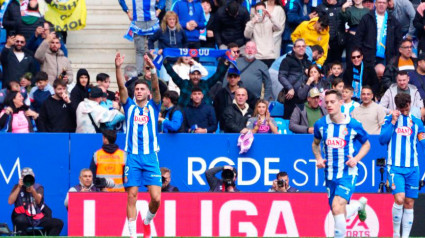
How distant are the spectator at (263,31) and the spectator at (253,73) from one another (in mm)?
862

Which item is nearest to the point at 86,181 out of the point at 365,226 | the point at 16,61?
the point at 16,61

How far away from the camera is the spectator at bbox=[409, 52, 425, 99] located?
18.8 metres

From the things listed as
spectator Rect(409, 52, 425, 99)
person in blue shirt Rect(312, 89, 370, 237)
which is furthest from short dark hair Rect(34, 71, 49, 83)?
spectator Rect(409, 52, 425, 99)

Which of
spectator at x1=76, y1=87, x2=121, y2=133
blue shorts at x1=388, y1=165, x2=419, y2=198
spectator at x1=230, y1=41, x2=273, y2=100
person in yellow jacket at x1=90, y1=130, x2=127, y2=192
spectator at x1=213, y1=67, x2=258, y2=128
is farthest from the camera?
spectator at x1=230, y1=41, x2=273, y2=100

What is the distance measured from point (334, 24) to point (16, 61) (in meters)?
6.12

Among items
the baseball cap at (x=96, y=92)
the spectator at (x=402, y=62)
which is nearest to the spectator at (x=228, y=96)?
the baseball cap at (x=96, y=92)

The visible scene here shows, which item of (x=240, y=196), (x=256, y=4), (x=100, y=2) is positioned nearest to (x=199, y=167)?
(x=240, y=196)

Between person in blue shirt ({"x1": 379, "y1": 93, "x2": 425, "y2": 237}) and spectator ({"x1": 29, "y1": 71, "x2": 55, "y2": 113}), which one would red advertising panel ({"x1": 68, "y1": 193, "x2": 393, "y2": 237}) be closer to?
person in blue shirt ({"x1": 379, "y1": 93, "x2": 425, "y2": 237})

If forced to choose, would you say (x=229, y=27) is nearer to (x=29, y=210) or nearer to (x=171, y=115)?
(x=171, y=115)

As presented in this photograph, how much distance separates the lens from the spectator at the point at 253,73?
1928 cm

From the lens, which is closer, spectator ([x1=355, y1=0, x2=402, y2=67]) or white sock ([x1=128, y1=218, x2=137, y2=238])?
white sock ([x1=128, y1=218, x2=137, y2=238])

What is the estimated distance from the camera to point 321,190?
17828mm

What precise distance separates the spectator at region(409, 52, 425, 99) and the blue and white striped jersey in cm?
362

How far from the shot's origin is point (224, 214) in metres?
16.4
